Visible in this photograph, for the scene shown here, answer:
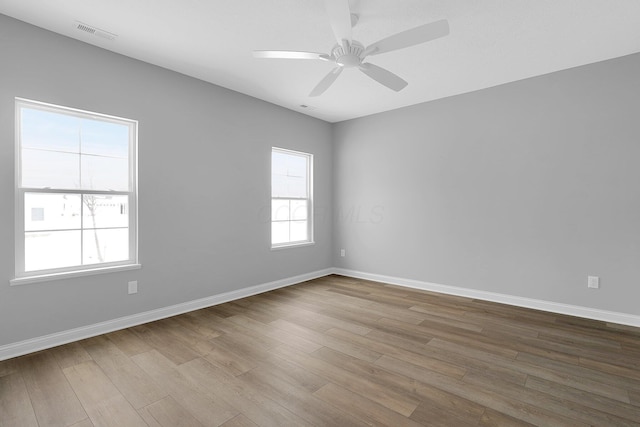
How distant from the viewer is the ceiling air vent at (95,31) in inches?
103

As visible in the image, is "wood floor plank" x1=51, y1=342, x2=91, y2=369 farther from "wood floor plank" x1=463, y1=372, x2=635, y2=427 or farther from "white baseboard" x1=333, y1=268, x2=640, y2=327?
"white baseboard" x1=333, y1=268, x2=640, y2=327

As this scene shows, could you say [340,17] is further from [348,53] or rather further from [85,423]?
[85,423]

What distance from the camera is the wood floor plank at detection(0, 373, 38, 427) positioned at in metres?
1.74

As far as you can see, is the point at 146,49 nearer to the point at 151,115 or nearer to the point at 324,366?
the point at 151,115

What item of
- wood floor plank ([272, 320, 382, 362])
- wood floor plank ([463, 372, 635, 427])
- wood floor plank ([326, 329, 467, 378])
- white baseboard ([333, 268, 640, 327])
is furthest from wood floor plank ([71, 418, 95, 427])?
white baseboard ([333, 268, 640, 327])

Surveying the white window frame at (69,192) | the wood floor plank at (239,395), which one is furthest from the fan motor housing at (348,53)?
the wood floor plank at (239,395)

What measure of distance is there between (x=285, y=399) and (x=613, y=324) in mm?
3546

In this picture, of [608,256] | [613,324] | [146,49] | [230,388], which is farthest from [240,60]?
[613,324]

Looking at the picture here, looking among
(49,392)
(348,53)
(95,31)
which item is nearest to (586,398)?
(348,53)

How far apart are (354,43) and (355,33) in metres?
0.52

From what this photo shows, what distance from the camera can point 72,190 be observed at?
9.31 feet

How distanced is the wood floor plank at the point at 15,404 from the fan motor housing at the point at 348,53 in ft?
10.2

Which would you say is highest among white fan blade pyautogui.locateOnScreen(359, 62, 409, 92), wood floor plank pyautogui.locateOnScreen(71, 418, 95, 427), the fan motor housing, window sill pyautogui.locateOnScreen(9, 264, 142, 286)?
the fan motor housing

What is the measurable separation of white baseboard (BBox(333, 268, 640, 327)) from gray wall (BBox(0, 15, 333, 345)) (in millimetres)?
1533
